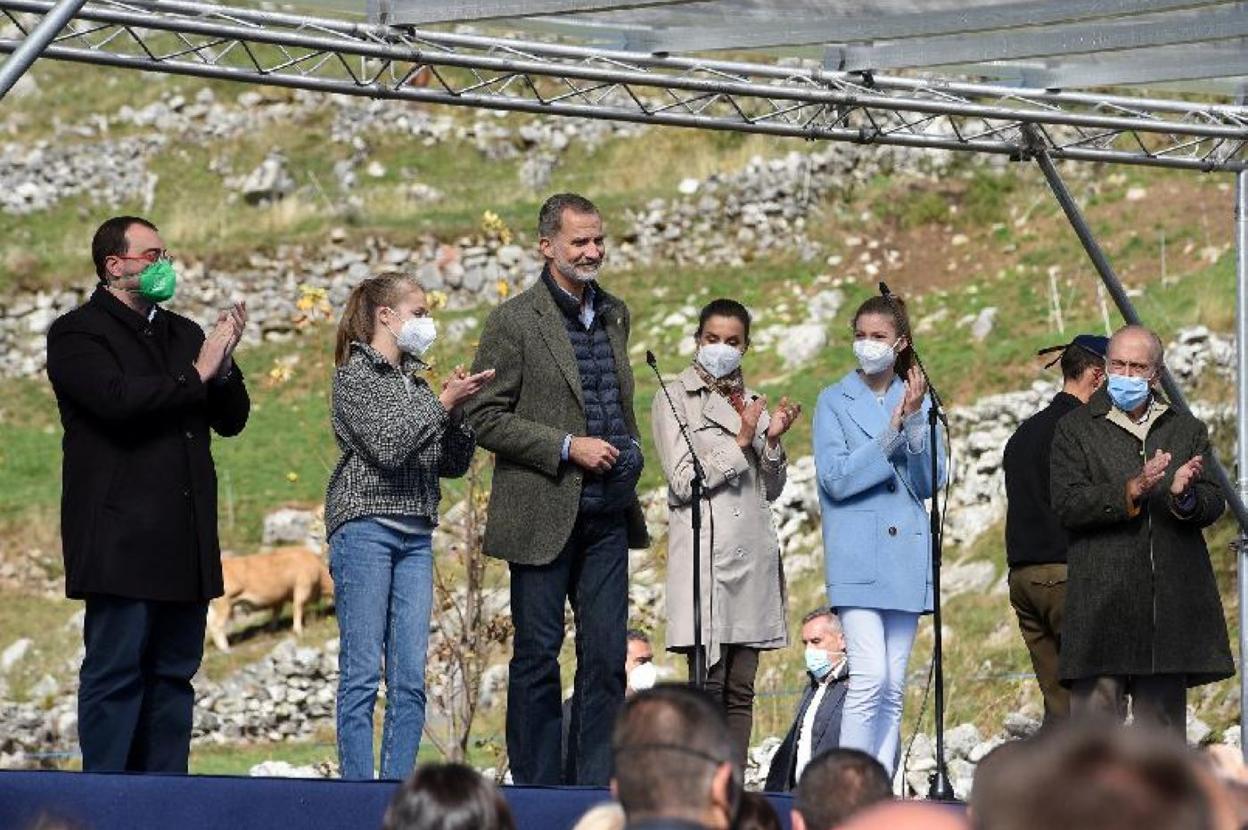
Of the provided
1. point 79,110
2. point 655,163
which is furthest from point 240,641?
point 79,110

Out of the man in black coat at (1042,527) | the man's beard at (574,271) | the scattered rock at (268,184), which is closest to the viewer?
the man's beard at (574,271)

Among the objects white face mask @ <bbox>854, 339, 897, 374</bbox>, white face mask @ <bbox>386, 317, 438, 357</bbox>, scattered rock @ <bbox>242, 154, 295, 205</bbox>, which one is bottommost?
white face mask @ <bbox>386, 317, 438, 357</bbox>

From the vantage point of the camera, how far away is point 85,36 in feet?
26.8

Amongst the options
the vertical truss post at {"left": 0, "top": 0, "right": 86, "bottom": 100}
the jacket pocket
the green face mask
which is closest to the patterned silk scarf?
the jacket pocket

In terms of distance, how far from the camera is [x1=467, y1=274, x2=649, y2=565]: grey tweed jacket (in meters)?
7.73

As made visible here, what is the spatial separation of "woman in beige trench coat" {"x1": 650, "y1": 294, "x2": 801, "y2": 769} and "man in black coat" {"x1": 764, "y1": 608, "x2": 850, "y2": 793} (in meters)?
0.84

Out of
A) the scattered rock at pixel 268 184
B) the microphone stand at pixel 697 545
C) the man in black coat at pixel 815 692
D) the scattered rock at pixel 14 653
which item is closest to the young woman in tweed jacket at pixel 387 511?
the microphone stand at pixel 697 545

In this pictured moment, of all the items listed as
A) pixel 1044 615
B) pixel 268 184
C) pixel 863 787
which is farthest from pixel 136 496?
pixel 268 184

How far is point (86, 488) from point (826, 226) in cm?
1997

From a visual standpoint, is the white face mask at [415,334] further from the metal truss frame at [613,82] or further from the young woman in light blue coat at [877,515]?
the young woman in light blue coat at [877,515]

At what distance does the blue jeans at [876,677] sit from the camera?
314 inches

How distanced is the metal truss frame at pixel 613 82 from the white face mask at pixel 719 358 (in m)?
1.10

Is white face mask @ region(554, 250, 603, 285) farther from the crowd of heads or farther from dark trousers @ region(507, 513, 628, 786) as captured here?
the crowd of heads

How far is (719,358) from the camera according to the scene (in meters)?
8.41
